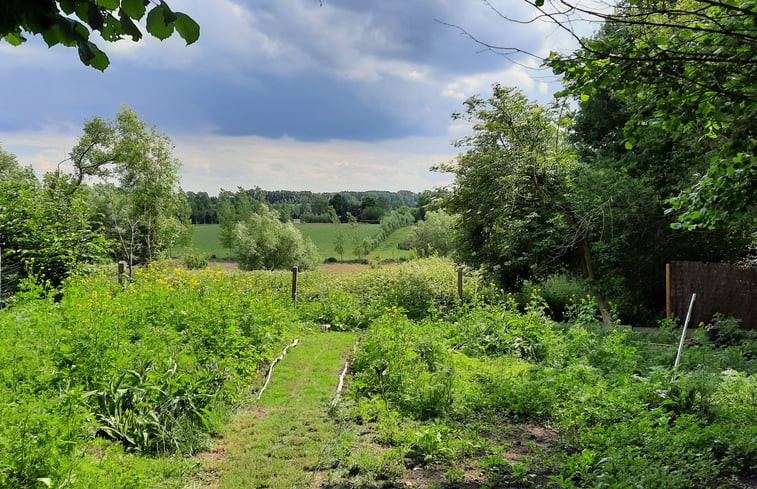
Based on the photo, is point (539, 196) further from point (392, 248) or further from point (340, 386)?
point (392, 248)

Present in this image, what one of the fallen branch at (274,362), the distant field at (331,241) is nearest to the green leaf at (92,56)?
the fallen branch at (274,362)

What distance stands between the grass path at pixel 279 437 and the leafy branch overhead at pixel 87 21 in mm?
2937

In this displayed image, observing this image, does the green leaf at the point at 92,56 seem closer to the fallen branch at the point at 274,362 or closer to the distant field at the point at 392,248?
the fallen branch at the point at 274,362

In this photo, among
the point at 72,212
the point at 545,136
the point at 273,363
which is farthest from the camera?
the point at 545,136

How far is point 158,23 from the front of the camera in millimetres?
1793

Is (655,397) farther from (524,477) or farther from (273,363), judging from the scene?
(273,363)

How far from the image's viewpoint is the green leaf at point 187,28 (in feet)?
5.92

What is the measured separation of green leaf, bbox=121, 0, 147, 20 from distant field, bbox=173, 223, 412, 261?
108 ft

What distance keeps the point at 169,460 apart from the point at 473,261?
33.8ft

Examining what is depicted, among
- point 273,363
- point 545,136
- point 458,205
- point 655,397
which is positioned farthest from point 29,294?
point 545,136

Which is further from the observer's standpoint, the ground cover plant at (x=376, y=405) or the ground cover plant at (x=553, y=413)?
the ground cover plant at (x=553, y=413)

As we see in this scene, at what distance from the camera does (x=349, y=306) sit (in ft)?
38.4

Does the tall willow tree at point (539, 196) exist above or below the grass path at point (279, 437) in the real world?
above

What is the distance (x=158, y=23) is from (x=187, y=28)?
0.11 m
